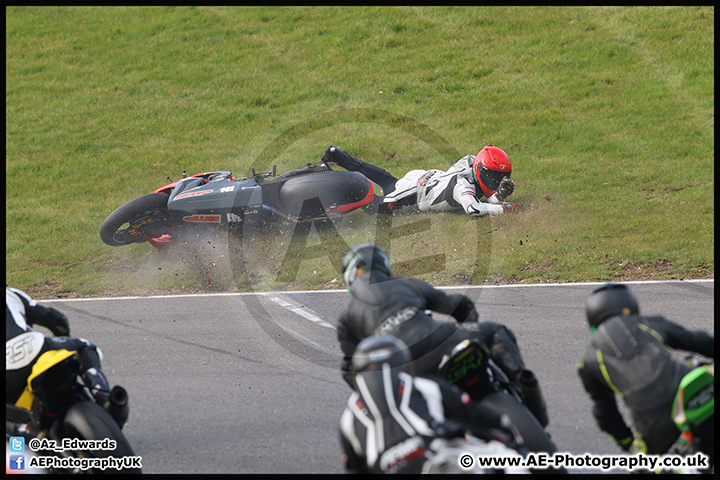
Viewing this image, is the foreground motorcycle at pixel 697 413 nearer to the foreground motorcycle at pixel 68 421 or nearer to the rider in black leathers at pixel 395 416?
the rider in black leathers at pixel 395 416

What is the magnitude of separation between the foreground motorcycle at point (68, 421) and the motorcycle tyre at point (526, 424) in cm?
271

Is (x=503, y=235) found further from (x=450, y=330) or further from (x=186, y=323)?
(x=450, y=330)

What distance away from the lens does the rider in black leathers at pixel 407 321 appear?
4.62 metres

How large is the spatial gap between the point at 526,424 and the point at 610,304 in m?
1.00

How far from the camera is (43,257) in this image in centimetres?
1306

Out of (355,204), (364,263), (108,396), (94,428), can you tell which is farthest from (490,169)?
(94,428)

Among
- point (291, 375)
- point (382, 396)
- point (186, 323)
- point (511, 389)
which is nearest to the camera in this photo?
point (382, 396)

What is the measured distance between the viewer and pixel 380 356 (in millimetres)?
Result: 3541

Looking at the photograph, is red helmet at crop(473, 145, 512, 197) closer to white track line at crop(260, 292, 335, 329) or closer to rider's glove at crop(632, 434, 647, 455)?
white track line at crop(260, 292, 335, 329)

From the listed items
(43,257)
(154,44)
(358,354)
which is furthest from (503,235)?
(154,44)

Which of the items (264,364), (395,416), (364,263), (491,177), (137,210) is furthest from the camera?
(491,177)

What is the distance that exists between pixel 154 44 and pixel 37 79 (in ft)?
13.9

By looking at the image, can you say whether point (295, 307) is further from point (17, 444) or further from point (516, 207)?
point (516, 207)

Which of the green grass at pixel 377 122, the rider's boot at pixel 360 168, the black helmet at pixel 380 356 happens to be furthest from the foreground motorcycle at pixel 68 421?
the rider's boot at pixel 360 168
